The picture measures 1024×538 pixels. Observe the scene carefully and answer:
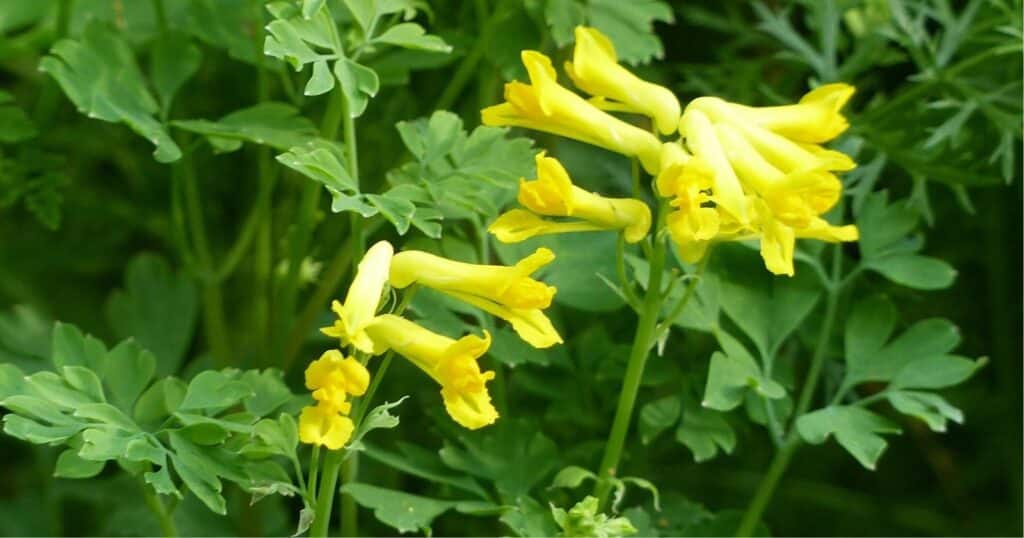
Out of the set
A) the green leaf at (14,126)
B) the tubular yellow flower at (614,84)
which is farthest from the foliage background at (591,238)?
the tubular yellow flower at (614,84)

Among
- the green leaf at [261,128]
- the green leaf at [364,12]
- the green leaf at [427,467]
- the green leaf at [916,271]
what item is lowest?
the green leaf at [427,467]

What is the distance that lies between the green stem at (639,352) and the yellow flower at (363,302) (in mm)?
260

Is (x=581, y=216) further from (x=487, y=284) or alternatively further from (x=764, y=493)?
(x=764, y=493)

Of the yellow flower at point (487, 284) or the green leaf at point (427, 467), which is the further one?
the green leaf at point (427, 467)

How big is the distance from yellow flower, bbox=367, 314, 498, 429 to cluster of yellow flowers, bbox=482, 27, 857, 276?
0.14 meters

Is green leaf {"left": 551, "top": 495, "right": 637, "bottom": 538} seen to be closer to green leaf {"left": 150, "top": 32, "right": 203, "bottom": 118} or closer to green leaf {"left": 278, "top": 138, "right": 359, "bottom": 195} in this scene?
green leaf {"left": 278, "top": 138, "right": 359, "bottom": 195}

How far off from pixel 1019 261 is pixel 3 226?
166 cm

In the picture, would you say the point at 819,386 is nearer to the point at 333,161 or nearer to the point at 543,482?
the point at 543,482

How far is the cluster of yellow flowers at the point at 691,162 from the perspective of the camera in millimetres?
1130

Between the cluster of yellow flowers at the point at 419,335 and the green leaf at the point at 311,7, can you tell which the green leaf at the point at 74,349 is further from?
the green leaf at the point at 311,7

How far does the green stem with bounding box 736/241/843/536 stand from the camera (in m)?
1.37

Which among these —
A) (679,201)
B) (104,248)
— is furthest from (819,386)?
(104,248)

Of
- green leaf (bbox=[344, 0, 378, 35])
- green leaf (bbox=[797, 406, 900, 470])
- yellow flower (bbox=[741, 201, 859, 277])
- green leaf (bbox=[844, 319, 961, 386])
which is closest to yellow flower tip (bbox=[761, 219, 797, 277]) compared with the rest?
yellow flower (bbox=[741, 201, 859, 277])

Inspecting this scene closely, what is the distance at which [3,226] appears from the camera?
6.80 ft
